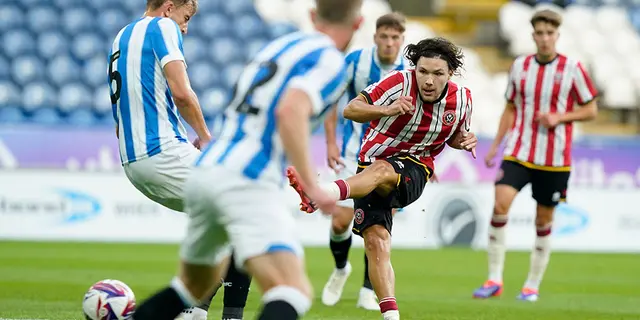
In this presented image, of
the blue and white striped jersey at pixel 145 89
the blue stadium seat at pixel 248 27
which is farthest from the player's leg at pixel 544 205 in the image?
the blue stadium seat at pixel 248 27

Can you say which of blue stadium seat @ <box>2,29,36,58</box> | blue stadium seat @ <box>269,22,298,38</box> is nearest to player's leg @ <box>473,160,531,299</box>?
blue stadium seat @ <box>269,22,298,38</box>

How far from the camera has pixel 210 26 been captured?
63.6 feet

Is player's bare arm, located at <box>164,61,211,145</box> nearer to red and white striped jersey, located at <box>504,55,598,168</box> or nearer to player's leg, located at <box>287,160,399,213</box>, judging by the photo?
player's leg, located at <box>287,160,399,213</box>

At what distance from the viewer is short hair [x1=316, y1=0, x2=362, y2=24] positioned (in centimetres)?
439

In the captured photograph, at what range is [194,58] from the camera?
736 inches

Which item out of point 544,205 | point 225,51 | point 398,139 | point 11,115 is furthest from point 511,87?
point 225,51

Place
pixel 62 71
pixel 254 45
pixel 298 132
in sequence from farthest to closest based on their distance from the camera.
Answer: pixel 254 45, pixel 62 71, pixel 298 132

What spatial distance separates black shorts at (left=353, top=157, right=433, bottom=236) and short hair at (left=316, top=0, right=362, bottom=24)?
2.35m

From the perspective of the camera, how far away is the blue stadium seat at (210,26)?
1933cm

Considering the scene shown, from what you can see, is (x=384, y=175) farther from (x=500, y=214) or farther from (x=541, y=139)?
(x=541, y=139)

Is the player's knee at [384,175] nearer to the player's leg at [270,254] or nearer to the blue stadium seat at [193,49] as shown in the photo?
the player's leg at [270,254]

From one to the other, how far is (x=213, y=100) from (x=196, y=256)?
13.1 m

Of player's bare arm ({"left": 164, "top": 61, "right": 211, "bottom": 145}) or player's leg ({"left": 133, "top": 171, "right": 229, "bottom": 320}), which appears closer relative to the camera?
player's leg ({"left": 133, "top": 171, "right": 229, "bottom": 320})

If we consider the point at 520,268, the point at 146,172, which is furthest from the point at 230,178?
the point at 520,268
